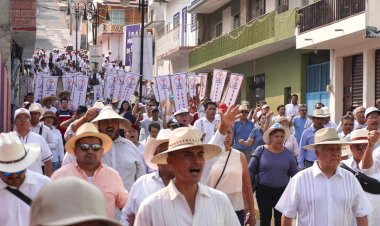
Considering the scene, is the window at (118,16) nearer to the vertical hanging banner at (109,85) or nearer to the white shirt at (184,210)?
the vertical hanging banner at (109,85)

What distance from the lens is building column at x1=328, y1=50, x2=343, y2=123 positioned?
27203mm

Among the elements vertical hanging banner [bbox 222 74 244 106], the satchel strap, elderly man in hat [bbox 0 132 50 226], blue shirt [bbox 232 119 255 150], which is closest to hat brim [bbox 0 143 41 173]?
elderly man in hat [bbox 0 132 50 226]

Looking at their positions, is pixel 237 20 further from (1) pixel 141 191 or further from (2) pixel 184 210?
(2) pixel 184 210

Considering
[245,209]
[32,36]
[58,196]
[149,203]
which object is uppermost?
[32,36]

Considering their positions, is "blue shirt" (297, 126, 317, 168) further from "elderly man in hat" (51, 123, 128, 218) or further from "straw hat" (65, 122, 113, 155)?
"elderly man in hat" (51, 123, 128, 218)

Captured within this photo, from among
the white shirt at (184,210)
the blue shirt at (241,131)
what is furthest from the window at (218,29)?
the white shirt at (184,210)

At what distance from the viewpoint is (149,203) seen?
4.88m

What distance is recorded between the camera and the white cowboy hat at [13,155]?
605 centimetres

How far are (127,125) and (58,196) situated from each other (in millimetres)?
6485

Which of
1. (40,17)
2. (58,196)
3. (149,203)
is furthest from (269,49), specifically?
(40,17)

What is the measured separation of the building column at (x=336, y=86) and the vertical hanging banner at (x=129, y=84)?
6.39 m

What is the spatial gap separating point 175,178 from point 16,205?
1531 mm

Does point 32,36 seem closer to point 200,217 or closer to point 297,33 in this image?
point 297,33

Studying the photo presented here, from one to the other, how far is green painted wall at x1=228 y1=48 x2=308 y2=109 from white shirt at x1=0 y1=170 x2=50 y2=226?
24.5 metres
